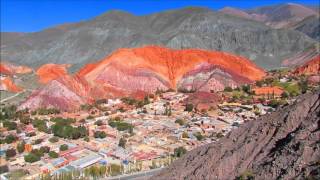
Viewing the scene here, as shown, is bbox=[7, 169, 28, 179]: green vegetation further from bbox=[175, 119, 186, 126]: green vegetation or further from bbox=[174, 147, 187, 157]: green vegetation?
bbox=[175, 119, 186, 126]: green vegetation

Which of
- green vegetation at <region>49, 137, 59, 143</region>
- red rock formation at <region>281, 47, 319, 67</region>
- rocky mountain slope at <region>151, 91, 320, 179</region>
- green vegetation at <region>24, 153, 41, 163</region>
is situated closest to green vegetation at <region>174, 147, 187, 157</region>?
green vegetation at <region>24, 153, 41, 163</region>

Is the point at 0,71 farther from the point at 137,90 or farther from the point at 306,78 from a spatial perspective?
the point at 306,78

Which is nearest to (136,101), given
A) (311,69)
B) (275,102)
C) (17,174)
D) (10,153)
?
(275,102)

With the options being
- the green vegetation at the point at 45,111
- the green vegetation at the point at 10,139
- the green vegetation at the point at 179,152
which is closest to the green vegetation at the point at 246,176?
the green vegetation at the point at 179,152

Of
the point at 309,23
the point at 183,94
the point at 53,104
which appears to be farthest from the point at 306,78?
the point at 309,23

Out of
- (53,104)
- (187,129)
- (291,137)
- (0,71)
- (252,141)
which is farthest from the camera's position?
(0,71)

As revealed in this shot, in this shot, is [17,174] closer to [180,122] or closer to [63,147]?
[63,147]
